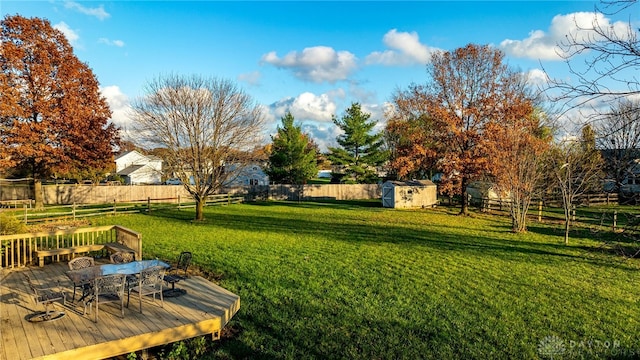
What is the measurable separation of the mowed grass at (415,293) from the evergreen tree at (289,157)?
2301cm

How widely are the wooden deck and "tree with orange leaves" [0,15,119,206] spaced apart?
59.7ft

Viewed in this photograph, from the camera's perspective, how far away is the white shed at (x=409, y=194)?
2820cm

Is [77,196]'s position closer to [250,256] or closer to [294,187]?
[294,187]

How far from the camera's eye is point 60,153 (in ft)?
74.1

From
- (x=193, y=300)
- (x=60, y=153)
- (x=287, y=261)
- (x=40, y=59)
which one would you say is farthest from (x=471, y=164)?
(x=40, y=59)

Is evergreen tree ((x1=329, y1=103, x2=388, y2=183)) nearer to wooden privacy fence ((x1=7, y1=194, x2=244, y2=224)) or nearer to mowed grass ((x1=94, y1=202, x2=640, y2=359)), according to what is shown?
wooden privacy fence ((x1=7, y1=194, x2=244, y2=224))

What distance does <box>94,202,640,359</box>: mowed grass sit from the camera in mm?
5957

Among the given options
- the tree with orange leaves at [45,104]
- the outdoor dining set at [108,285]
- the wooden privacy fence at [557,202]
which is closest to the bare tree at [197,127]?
the tree with orange leaves at [45,104]

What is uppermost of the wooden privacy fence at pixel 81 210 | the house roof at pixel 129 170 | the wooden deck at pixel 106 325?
the house roof at pixel 129 170

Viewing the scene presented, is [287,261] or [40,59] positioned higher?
[40,59]

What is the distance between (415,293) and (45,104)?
24.4 meters

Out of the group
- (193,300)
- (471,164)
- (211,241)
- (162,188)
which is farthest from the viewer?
(162,188)

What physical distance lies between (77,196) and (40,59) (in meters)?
11.9

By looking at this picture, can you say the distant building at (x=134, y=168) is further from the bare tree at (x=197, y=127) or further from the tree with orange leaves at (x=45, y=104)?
the bare tree at (x=197, y=127)
